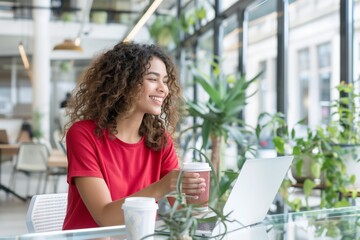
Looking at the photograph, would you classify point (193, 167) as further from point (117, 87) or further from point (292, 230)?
point (117, 87)

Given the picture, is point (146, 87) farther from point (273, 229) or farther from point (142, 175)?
point (273, 229)

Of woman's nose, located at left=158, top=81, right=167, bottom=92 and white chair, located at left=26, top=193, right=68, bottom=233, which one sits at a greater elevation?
woman's nose, located at left=158, top=81, right=167, bottom=92

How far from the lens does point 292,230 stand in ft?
5.27

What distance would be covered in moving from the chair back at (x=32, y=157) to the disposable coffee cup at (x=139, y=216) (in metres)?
6.08

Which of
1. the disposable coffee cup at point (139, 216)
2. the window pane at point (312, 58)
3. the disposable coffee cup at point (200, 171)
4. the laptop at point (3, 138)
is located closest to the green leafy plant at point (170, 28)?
the window pane at point (312, 58)

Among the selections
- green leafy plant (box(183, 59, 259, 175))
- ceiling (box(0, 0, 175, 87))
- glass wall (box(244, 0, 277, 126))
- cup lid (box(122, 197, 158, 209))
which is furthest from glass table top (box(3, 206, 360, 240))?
ceiling (box(0, 0, 175, 87))

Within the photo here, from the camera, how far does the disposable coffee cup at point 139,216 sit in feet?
3.71

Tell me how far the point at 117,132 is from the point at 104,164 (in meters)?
0.12

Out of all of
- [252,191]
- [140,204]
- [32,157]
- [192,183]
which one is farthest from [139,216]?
[32,157]

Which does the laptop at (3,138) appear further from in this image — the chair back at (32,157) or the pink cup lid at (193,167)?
the pink cup lid at (193,167)

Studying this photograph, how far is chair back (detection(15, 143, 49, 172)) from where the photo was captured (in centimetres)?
706

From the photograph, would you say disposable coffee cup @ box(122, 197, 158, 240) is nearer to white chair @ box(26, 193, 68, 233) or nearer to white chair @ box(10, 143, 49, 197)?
white chair @ box(26, 193, 68, 233)

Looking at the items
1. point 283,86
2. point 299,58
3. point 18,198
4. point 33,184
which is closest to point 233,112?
point 283,86

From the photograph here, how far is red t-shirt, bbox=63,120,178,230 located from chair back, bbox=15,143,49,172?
5.40 meters
